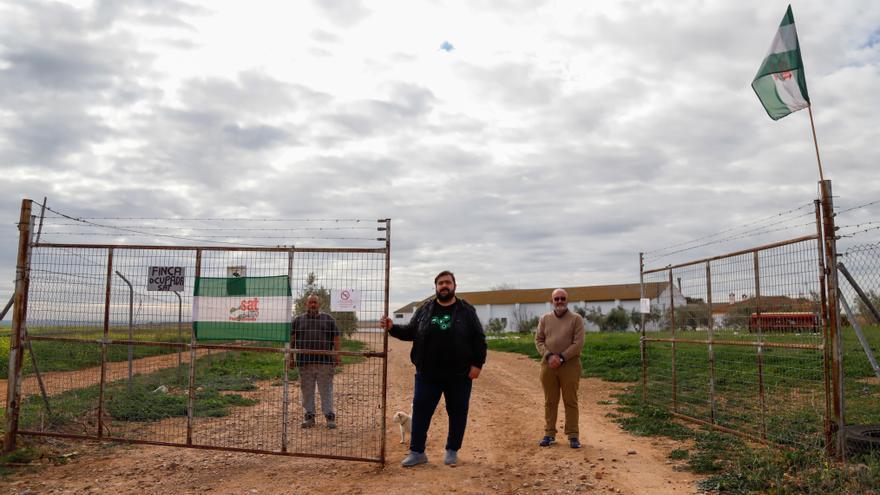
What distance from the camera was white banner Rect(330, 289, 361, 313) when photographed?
7066 mm

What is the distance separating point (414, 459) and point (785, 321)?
481 centimetres

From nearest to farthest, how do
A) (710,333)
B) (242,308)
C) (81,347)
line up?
(242,308)
(81,347)
(710,333)

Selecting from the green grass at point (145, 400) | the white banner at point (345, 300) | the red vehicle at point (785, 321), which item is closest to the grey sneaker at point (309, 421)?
the green grass at point (145, 400)

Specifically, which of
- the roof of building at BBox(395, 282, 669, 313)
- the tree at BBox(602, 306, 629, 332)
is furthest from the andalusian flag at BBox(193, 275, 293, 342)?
the roof of building at BBox(395, 282, 669, 313)

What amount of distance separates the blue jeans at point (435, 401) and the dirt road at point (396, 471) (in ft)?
1.07

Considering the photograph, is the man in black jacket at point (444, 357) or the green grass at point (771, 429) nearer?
the green grass at point (771, 429)

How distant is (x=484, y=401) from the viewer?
1310 cm

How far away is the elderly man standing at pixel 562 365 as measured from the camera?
27.2ft

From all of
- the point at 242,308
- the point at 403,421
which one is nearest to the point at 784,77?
the point at 403,421

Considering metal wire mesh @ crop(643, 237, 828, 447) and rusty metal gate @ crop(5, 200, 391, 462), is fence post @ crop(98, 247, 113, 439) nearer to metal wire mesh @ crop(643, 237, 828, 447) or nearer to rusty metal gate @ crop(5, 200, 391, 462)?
rusty metal gate @ crop(5, 200, 391, 462)

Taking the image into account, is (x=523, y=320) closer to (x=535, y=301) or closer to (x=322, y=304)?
(x=535, y=301)

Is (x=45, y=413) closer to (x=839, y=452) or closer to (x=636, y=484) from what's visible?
(x=636, y=484)

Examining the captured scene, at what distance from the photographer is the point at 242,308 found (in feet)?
25.1

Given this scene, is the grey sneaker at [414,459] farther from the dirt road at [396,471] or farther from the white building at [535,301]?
the white building at [535,301]
